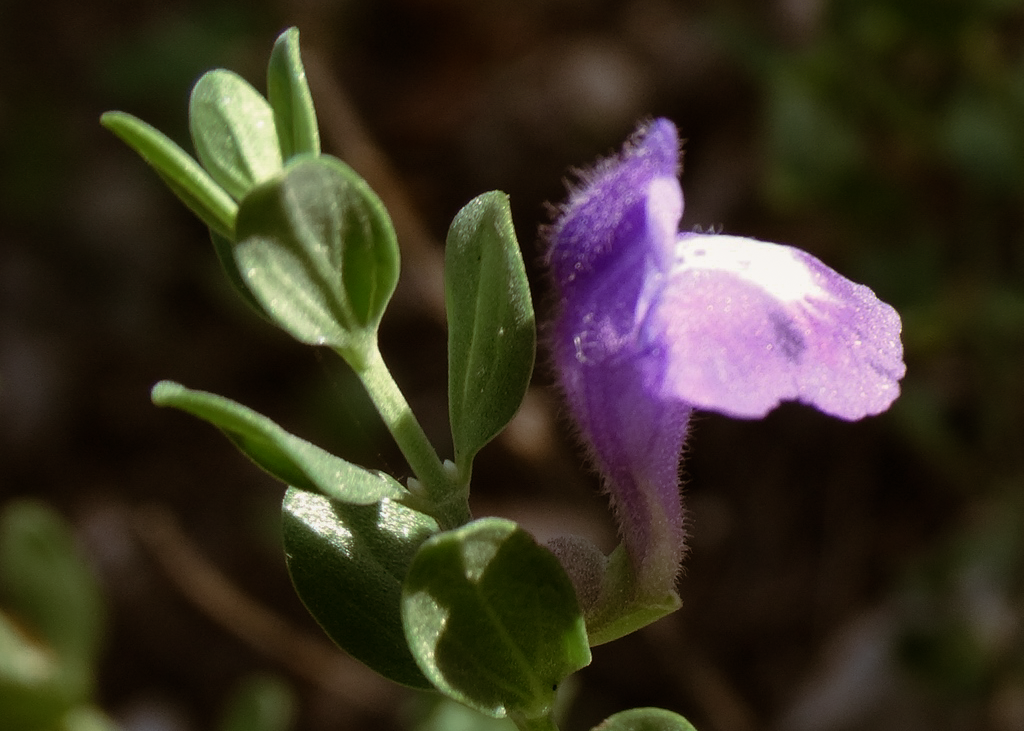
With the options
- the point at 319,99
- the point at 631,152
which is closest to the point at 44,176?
the point at 319,99

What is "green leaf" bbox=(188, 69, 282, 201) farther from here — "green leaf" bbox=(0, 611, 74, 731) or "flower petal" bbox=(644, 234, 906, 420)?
"green leaf" bbox=(0, 611, 74, 731)

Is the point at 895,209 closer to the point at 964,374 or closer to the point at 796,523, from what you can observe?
the point at 964,374

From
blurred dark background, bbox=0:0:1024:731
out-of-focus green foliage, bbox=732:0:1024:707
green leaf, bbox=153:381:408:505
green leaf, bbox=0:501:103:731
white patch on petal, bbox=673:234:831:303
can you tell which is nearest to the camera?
green leaf, bbox=153:381:408:505

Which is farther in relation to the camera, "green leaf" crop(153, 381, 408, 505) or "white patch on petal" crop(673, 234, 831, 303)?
"white patch on petal" crop(673, 234, 831, 303)

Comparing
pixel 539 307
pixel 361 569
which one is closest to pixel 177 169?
pixel 361 569

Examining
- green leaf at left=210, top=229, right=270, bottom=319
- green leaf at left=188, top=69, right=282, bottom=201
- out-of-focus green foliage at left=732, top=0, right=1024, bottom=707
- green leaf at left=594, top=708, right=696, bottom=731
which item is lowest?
out-of-focus green foliage at left=732, top=0, right=1024, bottom=707

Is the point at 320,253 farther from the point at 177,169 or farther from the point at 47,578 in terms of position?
the point at 47,578

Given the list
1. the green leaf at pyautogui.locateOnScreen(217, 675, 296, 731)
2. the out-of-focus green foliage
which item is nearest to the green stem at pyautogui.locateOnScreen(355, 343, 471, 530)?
the green leaf at pyautogui.locateOnScreen(217, 675, 296, 731)
